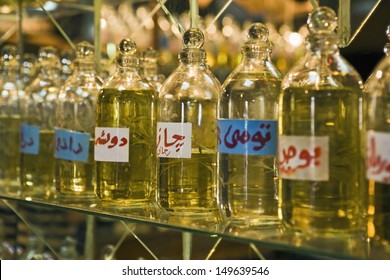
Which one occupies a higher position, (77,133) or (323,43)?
(323,43)

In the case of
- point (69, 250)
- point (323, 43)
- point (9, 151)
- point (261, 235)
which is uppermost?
point (323, 43)

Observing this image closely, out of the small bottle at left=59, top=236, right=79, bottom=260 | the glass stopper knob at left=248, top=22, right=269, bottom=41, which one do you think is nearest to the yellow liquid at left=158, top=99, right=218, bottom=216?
the glass stopper knob at left=248, top=22, right=269, bottom=41

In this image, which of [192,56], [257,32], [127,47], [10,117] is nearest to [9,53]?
[10,117]

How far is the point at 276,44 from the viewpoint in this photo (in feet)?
7.27

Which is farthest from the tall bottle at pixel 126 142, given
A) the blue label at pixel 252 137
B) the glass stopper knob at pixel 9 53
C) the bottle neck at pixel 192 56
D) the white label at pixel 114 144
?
the glass stopper knob at pixel 9 53

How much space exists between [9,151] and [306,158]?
0.83 meters

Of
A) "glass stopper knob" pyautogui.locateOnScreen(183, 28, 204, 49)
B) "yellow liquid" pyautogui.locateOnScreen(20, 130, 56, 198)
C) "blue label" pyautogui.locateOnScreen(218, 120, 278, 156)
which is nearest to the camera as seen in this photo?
"blue label" pyautogui.locateOnScreen(218, 120, 278, 156)

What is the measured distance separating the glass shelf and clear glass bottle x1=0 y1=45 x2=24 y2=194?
1.25 feet

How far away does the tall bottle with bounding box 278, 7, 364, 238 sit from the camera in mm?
824

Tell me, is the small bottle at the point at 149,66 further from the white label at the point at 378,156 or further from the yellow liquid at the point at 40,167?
the white label at the point at 378,156

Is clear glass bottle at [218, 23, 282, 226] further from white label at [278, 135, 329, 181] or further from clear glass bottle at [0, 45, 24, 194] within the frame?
clear glass bottle at [0, 45, 24, 194]

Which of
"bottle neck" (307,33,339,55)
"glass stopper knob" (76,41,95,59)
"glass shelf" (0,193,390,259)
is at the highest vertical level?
"glass stopper knob" (76,41,95,59)

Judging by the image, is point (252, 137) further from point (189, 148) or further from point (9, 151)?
point (9, 151)

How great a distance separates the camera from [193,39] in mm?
1034
